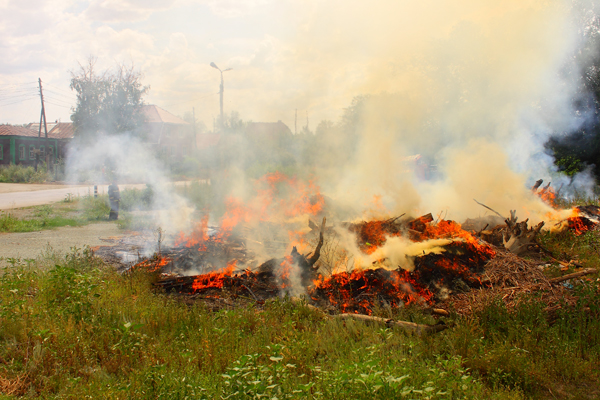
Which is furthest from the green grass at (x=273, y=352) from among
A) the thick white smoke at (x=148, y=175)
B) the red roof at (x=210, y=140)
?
the red roof at (x=210, y=140)

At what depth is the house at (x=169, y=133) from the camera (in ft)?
125

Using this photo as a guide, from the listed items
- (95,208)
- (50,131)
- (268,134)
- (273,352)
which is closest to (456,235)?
(273,352)

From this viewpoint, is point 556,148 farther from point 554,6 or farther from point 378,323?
point 378,323

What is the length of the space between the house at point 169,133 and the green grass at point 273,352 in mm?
34531

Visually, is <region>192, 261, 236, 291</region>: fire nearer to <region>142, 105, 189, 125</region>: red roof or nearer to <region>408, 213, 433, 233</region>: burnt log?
<region>408, 213, 433, 233</region>: burnt log

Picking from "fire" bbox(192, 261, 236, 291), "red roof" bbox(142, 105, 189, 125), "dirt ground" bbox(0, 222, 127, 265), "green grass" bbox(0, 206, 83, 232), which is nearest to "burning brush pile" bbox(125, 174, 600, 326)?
"fire" bbox(192, 261, 236, 291)

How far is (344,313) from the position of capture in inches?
203

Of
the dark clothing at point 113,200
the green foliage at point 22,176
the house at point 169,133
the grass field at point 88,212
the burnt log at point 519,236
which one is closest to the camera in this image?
the burnt log at point 519,236

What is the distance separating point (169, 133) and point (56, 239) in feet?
108

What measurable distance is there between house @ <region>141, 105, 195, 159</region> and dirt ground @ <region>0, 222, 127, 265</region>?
1058 inches

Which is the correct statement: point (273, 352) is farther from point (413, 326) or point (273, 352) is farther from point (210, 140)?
point (210, 140)

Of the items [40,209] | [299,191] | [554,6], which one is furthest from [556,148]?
[40,209]

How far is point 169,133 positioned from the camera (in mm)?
40875

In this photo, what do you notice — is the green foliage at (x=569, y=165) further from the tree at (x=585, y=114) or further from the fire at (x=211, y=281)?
the fire at (x=211, y=281)
